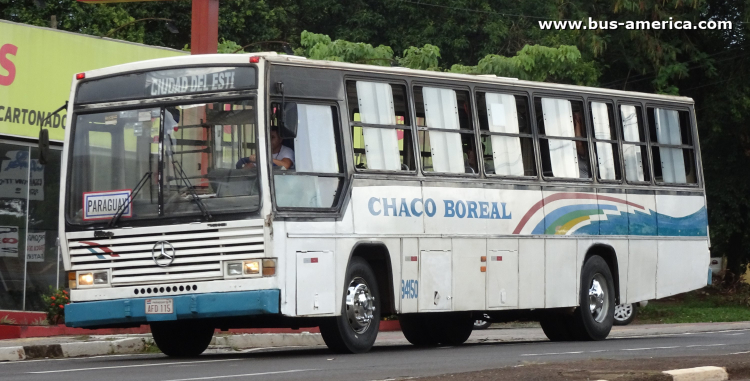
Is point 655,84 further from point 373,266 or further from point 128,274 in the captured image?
point 128,274

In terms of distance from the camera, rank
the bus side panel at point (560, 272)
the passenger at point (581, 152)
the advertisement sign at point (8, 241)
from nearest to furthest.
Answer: the bus side panel at point (560, 272), the passenger at point (581, 152), the advertisement sign at point (8, 241)

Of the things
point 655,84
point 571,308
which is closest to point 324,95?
point 571,308

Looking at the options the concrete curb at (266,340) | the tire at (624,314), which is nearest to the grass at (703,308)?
the tire at (624,314)

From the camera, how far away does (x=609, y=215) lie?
17906 mm

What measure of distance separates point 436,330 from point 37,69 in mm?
7523

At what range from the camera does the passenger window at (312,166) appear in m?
13.0

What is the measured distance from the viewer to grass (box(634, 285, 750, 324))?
30438 millimetres

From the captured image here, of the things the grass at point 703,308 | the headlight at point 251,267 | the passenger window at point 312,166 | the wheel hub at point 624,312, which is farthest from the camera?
the grass at point 703,308

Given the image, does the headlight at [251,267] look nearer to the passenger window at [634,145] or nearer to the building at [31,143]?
the passenger window at [634,145]

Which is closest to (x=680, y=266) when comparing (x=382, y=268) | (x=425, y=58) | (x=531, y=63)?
(x=382, y=268)

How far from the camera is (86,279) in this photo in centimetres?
1328

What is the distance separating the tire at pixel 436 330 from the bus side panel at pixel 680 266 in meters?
3.12

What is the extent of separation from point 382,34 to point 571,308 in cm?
2817

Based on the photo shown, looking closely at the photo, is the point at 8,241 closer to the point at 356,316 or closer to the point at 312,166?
the point at 356,316
